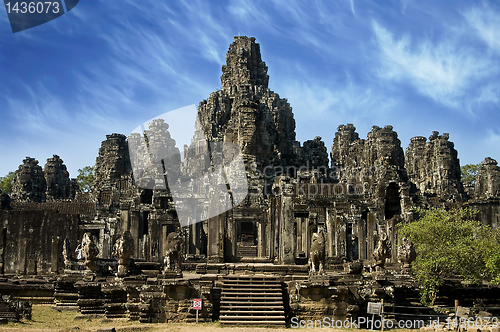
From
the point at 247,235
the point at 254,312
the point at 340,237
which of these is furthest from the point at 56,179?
the point at 254,312

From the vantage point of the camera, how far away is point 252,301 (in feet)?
53.9

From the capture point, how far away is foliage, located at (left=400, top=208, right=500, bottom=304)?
63.5 feet

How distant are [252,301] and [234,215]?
31.2ft

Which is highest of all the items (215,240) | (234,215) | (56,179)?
(56,179)

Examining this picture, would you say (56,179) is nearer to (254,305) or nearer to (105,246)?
(105,246)

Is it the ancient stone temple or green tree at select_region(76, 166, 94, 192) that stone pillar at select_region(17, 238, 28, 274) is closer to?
the ancient stone temple

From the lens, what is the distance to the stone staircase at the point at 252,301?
51.4 feet

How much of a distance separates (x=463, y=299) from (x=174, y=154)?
24394 millimetres

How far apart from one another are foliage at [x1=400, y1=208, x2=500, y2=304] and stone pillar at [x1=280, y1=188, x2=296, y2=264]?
4398mm

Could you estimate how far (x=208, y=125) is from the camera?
5956cm

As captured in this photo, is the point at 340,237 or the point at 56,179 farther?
the point at 56,179

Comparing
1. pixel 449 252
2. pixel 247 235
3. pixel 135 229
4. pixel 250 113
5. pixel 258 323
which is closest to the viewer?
pixel 258 323

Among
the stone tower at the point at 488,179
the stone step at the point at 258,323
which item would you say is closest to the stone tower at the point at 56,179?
the stone tower at the point at 488,179

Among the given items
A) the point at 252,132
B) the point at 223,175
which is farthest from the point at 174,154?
the point at 252,132
